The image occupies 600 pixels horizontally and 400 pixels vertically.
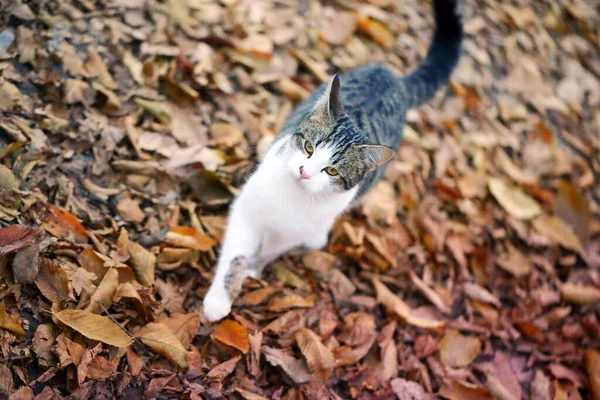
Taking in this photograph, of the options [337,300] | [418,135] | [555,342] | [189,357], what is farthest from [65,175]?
[555,342]

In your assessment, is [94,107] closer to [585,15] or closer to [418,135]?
[418,135]

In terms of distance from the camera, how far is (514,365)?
2752mm

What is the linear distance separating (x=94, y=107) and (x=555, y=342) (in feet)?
9.00

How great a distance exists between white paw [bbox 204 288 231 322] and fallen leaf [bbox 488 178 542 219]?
2006mm

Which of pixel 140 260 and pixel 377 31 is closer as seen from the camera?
pixel 140 260

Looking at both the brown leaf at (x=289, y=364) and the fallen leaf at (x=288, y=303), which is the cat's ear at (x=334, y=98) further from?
the brown leaf at (x=289, y=364)

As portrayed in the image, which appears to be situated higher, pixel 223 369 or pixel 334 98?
pixel 334 98

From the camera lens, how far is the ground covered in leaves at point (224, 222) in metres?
2.00

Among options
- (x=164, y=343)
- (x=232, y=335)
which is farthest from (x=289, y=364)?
(x=164, y=343)

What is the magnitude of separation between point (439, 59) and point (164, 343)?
2147 mm

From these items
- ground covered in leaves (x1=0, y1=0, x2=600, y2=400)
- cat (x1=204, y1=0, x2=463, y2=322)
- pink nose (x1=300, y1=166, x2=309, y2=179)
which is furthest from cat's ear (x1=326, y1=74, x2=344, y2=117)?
ground covered in leaves (x1=0, y1=0, x2=600, y2=400)

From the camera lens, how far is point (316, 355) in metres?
2.23

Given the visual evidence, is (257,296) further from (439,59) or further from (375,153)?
(439,59)

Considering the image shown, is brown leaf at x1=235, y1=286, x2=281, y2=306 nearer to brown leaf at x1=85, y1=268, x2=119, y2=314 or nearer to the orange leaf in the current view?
brown leaf at x1=85, y1=268, x2=119, y2=314
